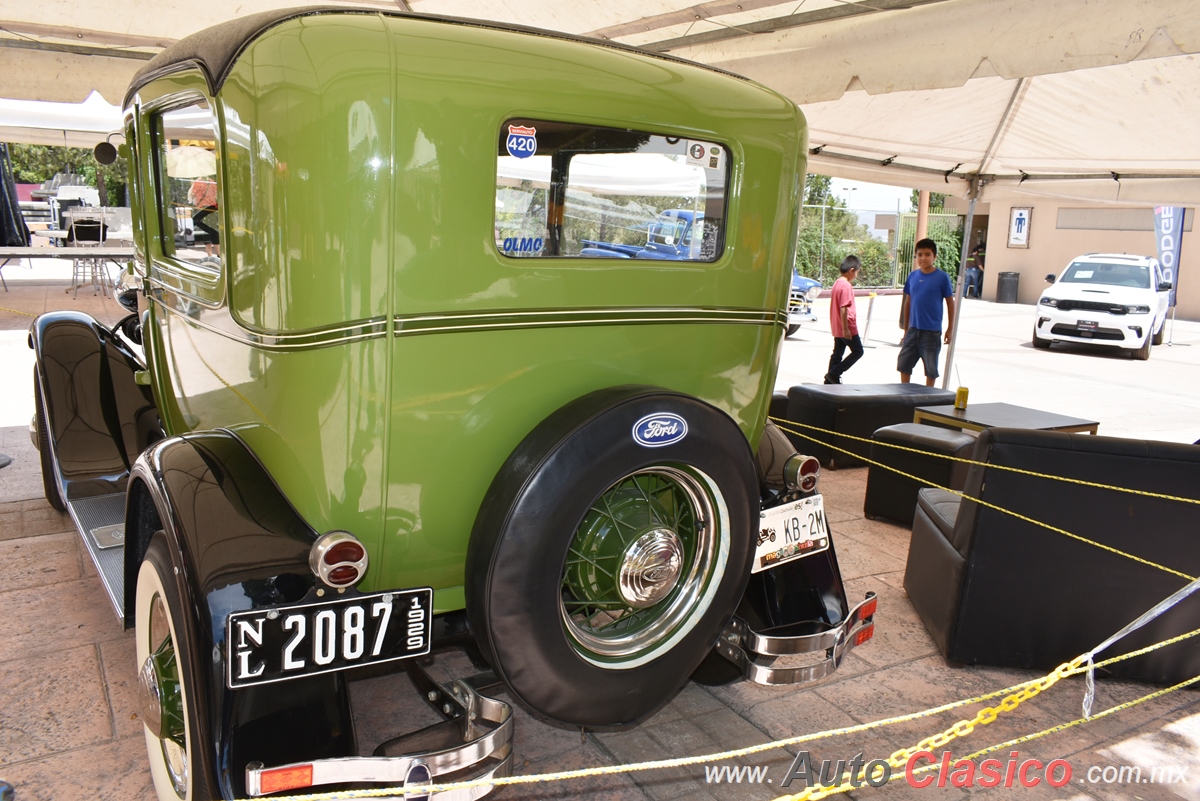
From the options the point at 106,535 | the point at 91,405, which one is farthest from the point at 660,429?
the point at 91,405

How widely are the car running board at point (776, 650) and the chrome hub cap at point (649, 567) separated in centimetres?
39

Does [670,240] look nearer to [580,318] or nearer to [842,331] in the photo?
[580,318]

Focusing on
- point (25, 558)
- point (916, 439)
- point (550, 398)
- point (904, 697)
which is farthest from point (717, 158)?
point (25, 558)

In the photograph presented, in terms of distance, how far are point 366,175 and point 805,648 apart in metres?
1.89

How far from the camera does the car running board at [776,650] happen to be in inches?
106

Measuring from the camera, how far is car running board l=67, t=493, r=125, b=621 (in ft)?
9.21

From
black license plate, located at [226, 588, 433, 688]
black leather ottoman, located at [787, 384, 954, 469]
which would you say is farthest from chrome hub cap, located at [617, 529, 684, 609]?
black leather ottoman, located at [787, 384, 954, 469]

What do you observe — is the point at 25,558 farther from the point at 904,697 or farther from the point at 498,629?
the point at 904,697

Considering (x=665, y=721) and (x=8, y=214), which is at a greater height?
(x=8, y=214)

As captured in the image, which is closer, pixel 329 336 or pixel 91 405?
pixel 329 336

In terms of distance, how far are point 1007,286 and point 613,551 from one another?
70.0ft

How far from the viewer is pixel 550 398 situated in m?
2.34

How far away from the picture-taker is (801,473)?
2.93m

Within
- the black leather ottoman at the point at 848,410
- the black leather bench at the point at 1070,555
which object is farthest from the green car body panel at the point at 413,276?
the black leather ottoman at the point at 848,410
